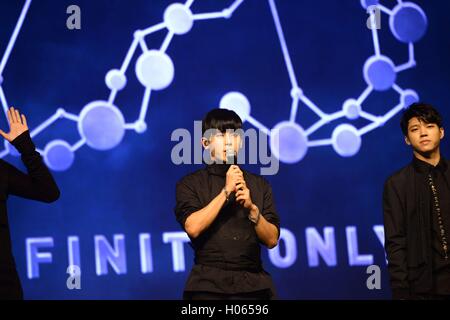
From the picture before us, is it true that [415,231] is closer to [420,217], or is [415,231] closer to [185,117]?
[420,217]

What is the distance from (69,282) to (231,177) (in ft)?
5.93

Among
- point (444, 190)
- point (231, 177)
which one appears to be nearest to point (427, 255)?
point (444, 190)

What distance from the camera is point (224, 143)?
Result: 2.56 meters

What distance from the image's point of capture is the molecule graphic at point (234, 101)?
3.96 metres

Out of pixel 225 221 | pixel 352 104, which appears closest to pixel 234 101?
pixel 352 104

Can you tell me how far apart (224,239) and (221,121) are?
0.45 meters

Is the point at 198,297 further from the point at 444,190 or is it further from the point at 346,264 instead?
the point at 346,264

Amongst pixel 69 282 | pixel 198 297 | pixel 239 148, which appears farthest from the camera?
pixel 69 282

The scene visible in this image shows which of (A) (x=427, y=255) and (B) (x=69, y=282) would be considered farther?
(B) (x=69, y=282)

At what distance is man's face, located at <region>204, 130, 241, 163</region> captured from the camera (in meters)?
2.55

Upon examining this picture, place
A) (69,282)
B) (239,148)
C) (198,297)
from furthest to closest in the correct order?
1. (69,282)
2. (239,148)
3. (198,297)

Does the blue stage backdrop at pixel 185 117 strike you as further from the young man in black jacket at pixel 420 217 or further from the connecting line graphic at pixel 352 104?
the young man in black jacket at pixel 420 217

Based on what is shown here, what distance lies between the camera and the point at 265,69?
404cm

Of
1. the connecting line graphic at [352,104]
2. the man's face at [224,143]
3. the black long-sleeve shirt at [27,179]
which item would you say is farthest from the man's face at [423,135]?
the black long-sleeve shirt at [27,179]
